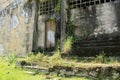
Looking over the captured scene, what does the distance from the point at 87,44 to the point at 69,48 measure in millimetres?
1046

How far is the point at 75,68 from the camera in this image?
388 inches

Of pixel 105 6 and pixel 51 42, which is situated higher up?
pixel 105 6

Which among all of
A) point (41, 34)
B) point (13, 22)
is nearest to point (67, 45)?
point (41, 34)

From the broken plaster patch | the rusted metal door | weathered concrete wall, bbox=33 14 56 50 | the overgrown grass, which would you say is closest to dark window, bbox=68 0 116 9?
the rusted metal door

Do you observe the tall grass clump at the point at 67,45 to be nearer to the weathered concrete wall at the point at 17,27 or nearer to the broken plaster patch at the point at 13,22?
the weathered concrete wall at the point at 17,27

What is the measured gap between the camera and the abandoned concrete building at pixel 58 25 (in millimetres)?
12508

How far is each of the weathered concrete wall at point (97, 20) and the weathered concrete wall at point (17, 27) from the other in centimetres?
402

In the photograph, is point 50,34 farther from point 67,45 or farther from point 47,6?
point 67,45

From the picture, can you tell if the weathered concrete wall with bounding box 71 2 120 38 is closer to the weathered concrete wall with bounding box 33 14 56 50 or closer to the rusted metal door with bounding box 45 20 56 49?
the rusted metal door with bounding box 45 20 56 49

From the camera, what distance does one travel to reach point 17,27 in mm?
18141

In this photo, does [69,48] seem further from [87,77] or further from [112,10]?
[87,77]

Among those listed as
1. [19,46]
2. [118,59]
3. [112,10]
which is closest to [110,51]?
[118,59]

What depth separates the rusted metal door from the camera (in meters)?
15.2

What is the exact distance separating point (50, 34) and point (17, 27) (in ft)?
12.3
